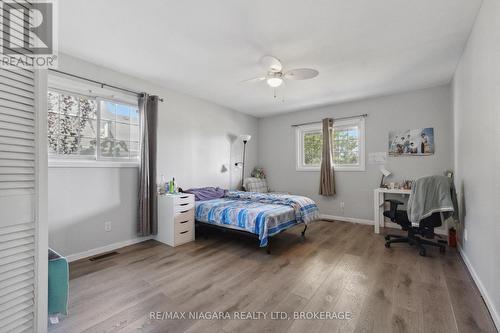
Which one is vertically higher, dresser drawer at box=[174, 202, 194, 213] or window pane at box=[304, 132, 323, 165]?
window pane at box=[304, 132, 323, 165]

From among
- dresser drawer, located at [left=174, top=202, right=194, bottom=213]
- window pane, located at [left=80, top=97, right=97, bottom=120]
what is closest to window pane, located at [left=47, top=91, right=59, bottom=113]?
window pane, located at [left=80, top=97, right=97, bottom=120]

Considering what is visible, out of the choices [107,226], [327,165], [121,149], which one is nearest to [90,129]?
[121,149]

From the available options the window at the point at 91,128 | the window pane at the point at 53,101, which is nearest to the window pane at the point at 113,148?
the window at the point at 91,128

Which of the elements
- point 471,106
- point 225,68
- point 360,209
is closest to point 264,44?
point 225,68

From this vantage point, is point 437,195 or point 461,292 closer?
point 461,292

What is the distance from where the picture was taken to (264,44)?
245 cm

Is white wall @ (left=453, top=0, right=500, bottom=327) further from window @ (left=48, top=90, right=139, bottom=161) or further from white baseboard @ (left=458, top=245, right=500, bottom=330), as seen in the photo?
window @ (left=48, top=90, right=139, bottom=161)

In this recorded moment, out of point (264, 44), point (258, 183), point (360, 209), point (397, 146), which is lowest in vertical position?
point (360, 209)

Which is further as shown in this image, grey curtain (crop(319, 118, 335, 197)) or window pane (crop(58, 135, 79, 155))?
grey curtain (crop(319, 118, 335, 197))

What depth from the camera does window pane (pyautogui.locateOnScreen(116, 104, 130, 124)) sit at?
10.8 feet

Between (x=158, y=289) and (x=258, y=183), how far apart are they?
3466 mm

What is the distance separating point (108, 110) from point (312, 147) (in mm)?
4036

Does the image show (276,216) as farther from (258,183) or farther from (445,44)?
(445,44)

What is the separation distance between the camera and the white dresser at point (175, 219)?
10.6 ft
